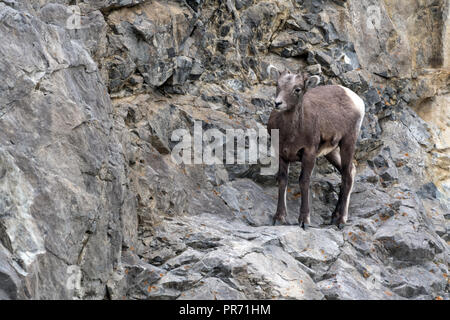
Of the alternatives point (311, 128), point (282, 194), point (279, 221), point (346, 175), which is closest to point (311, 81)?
point (311, 128)

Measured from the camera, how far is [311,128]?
35.1ft

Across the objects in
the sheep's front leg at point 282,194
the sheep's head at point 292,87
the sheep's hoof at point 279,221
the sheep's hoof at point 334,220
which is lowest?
the sheep's hoof at point 334,220

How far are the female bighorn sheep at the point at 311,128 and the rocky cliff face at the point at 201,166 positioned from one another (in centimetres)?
62

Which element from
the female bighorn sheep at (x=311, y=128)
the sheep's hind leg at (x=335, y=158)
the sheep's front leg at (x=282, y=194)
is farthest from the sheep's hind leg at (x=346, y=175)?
the sheep's front leg at (x=282, y=194)

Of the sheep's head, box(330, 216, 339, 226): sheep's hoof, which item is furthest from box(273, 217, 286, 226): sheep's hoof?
the sheep's head

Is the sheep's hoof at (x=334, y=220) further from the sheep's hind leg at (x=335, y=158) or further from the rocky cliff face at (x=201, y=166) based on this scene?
the sheep's hind leg at (x=335, y=158)

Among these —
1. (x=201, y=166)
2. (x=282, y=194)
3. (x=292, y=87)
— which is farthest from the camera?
(x=201, y=166)

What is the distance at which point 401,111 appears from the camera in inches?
601

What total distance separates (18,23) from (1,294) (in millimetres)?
3587

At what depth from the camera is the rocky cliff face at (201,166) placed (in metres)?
7.34

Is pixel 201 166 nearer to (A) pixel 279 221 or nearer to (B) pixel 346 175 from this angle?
(A) pixel 279 221

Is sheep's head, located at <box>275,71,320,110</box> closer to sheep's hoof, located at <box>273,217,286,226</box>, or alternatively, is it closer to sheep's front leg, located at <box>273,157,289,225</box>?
sheep's front leg, located at <box>273,157,289,225</box>

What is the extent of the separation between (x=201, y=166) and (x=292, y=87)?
2.37m

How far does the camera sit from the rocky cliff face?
7336 millimetres
